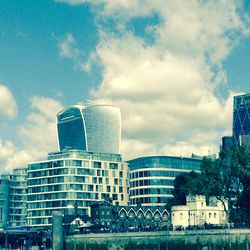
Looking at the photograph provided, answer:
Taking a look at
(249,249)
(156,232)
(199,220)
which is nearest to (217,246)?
(249,249)

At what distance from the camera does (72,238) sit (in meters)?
153

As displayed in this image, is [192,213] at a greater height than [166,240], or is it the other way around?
[192,213]

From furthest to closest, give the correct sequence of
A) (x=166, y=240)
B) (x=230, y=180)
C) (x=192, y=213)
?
1. (x=192, y=213)
2. (x=230, y=180)
3. (x=166, y=240)

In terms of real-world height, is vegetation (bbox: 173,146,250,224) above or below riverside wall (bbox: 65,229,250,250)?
above

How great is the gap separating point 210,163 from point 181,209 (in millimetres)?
22857

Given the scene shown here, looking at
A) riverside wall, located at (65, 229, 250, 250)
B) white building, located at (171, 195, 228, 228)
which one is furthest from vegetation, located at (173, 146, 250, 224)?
riverside wall, located at (65, 229, 250, 250)

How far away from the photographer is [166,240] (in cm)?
13925

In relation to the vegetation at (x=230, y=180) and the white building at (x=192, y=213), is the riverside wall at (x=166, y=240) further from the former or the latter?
the white building at (x=192, y=213)

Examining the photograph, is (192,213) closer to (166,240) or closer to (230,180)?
(230,180)

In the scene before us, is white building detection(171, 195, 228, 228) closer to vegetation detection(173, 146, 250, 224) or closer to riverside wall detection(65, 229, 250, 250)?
vegetation detection(173, 146, 250, 224)

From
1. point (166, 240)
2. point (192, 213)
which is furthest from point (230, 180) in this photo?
point (166, 240)

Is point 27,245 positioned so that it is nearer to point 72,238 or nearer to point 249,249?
point 72,238

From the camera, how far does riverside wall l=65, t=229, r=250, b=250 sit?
129875 mm

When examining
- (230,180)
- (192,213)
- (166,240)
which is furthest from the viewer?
(192,213)
